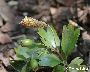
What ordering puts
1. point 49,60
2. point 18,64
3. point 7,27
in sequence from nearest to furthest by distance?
point 49,60, point 18,64, point 7,27

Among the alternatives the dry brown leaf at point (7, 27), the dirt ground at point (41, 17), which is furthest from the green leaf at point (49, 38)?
the dry brown leaf at point (7, 27)

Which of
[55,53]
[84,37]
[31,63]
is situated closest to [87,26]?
[84,37]

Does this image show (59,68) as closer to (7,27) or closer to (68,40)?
(68,40)

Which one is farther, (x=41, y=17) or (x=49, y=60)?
(x=41, y=17)

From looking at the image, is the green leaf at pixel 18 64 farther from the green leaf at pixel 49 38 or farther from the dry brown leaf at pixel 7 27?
the dry brown leaf at pixel 7 27

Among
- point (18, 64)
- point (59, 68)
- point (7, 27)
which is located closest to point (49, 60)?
point (59, 68)

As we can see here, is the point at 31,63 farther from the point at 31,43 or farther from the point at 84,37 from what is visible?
the point at 84,37

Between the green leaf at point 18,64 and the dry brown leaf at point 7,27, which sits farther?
the dry brown leaf at point 7,27
